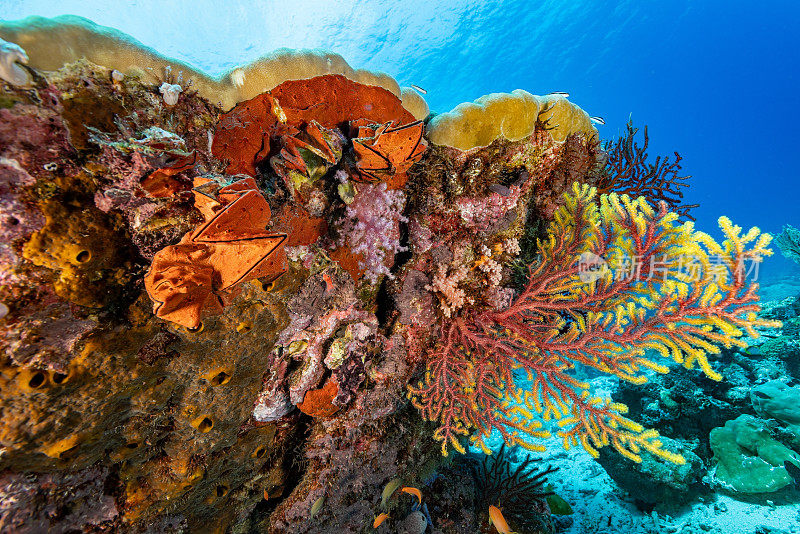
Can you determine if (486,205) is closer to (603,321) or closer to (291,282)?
(603,321)

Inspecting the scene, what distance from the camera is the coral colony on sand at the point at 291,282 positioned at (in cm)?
196

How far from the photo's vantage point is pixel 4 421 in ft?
6.04

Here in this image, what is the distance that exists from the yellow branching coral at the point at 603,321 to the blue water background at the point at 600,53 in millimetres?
32264

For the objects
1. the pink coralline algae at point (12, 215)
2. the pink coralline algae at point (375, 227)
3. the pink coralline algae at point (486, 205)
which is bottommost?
the pink coralline algae at point (12, 215)

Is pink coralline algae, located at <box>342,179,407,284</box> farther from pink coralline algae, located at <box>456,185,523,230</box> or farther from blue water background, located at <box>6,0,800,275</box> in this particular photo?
blue water background, located at <box>6,0,800,275</box>

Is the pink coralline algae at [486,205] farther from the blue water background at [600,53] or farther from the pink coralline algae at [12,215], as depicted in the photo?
the blue water background at [600,53]

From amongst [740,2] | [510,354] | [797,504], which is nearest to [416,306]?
[510,354]

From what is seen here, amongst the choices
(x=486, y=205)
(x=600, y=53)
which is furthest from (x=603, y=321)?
(x=600, y=53)

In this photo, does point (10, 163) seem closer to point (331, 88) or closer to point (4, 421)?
point (4, 421)

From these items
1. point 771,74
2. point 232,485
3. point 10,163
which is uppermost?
point 771,74

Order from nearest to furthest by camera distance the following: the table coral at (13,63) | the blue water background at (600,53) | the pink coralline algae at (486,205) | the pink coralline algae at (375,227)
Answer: the table coral at (13,63), the pink coralline algae at (375,227), the pink coralline algae at (486,205), the blue water background at (600,53)

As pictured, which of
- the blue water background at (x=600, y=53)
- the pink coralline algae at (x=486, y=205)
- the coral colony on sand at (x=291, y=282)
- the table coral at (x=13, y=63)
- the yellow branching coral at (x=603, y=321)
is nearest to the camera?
the table coral at (x=13, y=63)

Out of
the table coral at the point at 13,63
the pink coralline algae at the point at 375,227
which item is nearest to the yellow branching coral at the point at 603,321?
the pink coralline algae at the point at 375,227

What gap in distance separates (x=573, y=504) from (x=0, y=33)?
10224 millimetres
